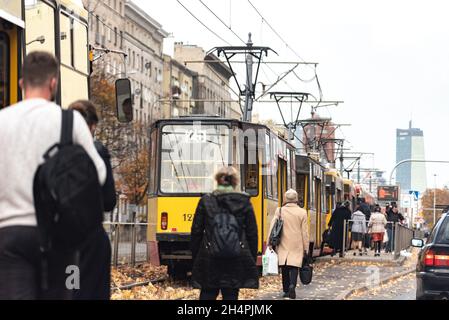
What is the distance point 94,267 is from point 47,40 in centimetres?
579

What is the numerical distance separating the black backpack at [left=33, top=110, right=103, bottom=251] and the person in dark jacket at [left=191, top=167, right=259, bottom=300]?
13.9 feet

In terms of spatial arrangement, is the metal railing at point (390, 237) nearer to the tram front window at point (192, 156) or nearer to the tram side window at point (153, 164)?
the tram front window at point (192, 156)

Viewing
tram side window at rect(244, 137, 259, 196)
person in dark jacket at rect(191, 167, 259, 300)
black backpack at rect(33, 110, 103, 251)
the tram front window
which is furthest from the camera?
tram side window at rect(244, 137, 259, 196)

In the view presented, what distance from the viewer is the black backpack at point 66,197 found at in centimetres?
571

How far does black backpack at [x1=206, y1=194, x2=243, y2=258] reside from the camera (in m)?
9.96

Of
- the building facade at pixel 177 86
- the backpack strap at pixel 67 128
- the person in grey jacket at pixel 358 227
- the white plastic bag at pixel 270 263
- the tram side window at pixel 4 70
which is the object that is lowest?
the white plastic bag at pixel 270 263

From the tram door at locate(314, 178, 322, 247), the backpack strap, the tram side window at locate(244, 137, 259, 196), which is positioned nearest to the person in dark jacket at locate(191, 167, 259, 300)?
the backpack strap

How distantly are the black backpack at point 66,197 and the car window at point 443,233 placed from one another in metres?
8.66

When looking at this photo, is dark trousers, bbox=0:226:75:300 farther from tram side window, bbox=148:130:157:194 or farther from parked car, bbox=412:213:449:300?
tram side window, bbox=148:130:157:194

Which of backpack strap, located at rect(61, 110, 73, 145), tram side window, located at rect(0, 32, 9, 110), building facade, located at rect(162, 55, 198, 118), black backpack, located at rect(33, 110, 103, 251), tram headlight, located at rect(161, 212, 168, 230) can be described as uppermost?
building facade, located at rect(162, 55, 198, 118)

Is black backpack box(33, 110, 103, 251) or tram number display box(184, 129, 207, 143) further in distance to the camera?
tram number display box(184, 129, 207, 143)

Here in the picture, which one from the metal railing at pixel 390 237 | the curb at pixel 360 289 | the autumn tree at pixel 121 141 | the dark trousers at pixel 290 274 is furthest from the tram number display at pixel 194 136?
the autumn tree at pixel 121 141

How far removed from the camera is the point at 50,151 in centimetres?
588
